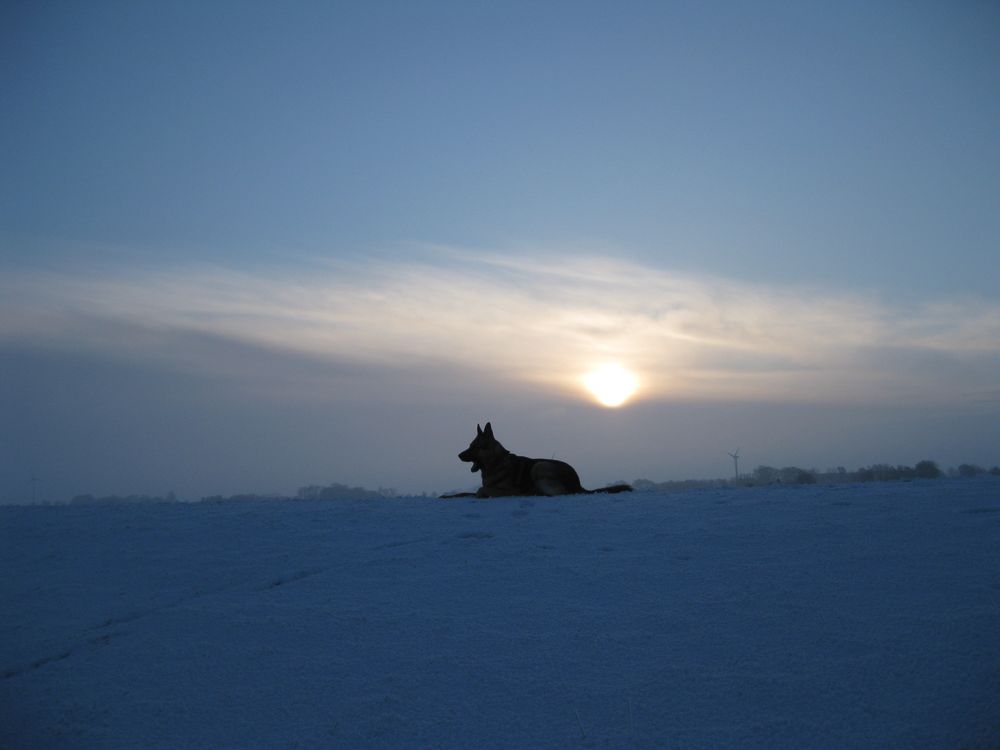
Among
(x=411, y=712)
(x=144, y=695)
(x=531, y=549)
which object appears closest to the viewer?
(x=411, y=712)

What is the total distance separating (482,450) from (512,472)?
0.78 m

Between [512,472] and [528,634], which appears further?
[512,472]

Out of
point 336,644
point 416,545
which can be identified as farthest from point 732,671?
point 416,545

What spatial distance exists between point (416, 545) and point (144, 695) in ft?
9.49

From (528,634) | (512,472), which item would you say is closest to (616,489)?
(512,472)

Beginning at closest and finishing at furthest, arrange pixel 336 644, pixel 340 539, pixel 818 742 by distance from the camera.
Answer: pixel 818 742
pixel 336 644
pixel 340 539

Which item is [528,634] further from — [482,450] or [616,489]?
[482,450]

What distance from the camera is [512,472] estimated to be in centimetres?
1321

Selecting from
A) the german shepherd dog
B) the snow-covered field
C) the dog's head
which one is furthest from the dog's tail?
the snow-covered field

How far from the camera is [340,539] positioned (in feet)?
23.9

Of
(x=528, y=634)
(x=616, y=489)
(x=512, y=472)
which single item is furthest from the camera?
(x=512, y=472)

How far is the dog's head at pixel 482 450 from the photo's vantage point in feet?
44.6

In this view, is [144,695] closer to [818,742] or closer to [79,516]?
[818,742]

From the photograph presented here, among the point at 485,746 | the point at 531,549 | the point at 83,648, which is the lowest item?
the point at 485,746
